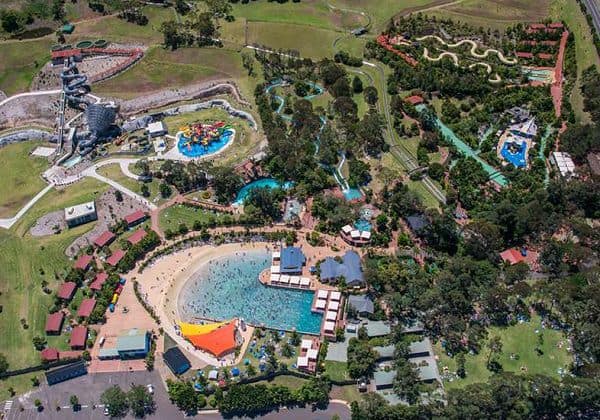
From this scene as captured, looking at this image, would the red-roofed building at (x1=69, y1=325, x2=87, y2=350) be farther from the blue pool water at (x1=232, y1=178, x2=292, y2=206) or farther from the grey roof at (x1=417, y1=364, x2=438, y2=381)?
the grey roof at (x1=417, y1=364, x2=438, y2=381)

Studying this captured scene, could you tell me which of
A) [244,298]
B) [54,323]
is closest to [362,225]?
[244,298]

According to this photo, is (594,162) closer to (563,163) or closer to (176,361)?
(563,163)

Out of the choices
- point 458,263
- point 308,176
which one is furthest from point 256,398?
point 308,176

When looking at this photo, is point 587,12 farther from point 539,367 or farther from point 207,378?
point 207,378

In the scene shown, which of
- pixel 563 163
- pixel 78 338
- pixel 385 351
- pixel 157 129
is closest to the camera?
pixel 385 351

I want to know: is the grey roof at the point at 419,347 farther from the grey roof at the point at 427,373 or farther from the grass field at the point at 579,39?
the grass field at the point at 579,39

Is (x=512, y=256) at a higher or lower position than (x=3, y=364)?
higher

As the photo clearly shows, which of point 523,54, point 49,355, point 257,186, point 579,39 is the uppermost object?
point 579,39

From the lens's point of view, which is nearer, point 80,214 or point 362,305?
point 362,305
